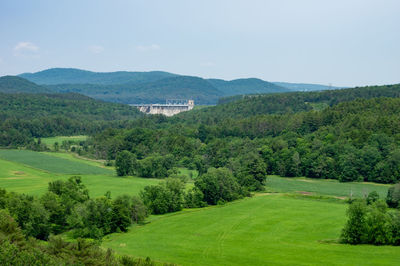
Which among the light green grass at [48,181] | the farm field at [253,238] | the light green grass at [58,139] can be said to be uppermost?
the light green grass at [58,139]

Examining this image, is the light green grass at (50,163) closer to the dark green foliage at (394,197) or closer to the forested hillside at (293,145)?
the forested hillside at (293,145)

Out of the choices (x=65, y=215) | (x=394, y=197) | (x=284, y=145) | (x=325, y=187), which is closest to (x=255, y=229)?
(x=394, y=197)

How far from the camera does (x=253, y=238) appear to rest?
5984 cm

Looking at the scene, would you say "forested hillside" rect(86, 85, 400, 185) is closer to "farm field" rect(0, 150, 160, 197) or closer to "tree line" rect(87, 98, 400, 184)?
"tree line" rect(87, 98, 400, 184)

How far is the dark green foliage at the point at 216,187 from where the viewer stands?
270ft

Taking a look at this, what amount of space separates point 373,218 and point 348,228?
305 centimetres

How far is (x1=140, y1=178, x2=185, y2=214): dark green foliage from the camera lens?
7506 centimetres

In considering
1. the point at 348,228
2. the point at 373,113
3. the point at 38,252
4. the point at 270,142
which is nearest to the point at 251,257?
the point at 348,228

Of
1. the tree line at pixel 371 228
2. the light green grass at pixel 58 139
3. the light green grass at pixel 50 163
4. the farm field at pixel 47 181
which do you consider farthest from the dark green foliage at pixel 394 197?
the light green grass at pixel 58 139

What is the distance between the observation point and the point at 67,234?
205 feet

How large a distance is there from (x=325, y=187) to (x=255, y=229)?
3541 cm

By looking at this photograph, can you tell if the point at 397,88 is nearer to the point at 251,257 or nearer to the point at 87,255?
the point at 251,257

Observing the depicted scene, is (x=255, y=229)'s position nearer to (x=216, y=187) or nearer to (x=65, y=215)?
(x=216, y=187)

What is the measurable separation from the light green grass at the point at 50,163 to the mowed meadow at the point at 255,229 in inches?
338
